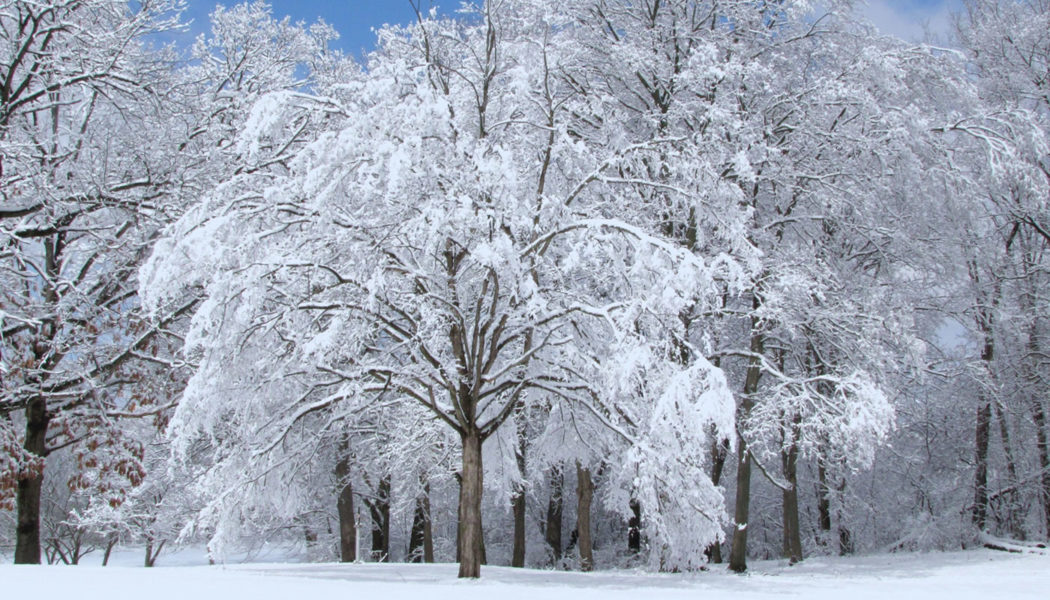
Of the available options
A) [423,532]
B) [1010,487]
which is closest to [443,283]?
[423,532]

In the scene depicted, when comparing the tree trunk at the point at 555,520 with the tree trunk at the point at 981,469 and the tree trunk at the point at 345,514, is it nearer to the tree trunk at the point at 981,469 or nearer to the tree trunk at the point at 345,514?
the tree trunk at the point at 345,514

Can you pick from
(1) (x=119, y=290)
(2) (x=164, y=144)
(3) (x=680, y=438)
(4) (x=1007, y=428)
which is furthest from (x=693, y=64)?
(4) (x=1007, y=428)

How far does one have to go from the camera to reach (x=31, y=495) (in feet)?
41.1

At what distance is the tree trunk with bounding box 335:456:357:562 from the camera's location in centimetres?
1783

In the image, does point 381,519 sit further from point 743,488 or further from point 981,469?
point 981,469

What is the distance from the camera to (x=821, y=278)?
12875 mm

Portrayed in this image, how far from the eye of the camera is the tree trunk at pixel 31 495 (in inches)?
482

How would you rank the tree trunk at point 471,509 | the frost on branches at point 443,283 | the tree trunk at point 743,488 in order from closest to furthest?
1. the frost on branches at point 443,283
2. the tree trunk at point 471,509
3. the tree trunk at point 743,488

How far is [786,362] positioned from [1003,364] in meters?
5.45

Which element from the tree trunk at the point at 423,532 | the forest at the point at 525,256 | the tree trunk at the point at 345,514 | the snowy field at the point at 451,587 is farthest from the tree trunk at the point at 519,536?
the snowy field at the point at 451,587

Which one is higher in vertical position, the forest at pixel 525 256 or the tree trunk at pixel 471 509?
the forest at pixel 525 256

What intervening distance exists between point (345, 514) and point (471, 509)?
10.3 metres

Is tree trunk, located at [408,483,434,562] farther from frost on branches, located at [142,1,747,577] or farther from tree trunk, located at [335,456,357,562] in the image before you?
frost on branches, located at [142,1,747,577]

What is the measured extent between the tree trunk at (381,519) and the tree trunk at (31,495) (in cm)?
871
